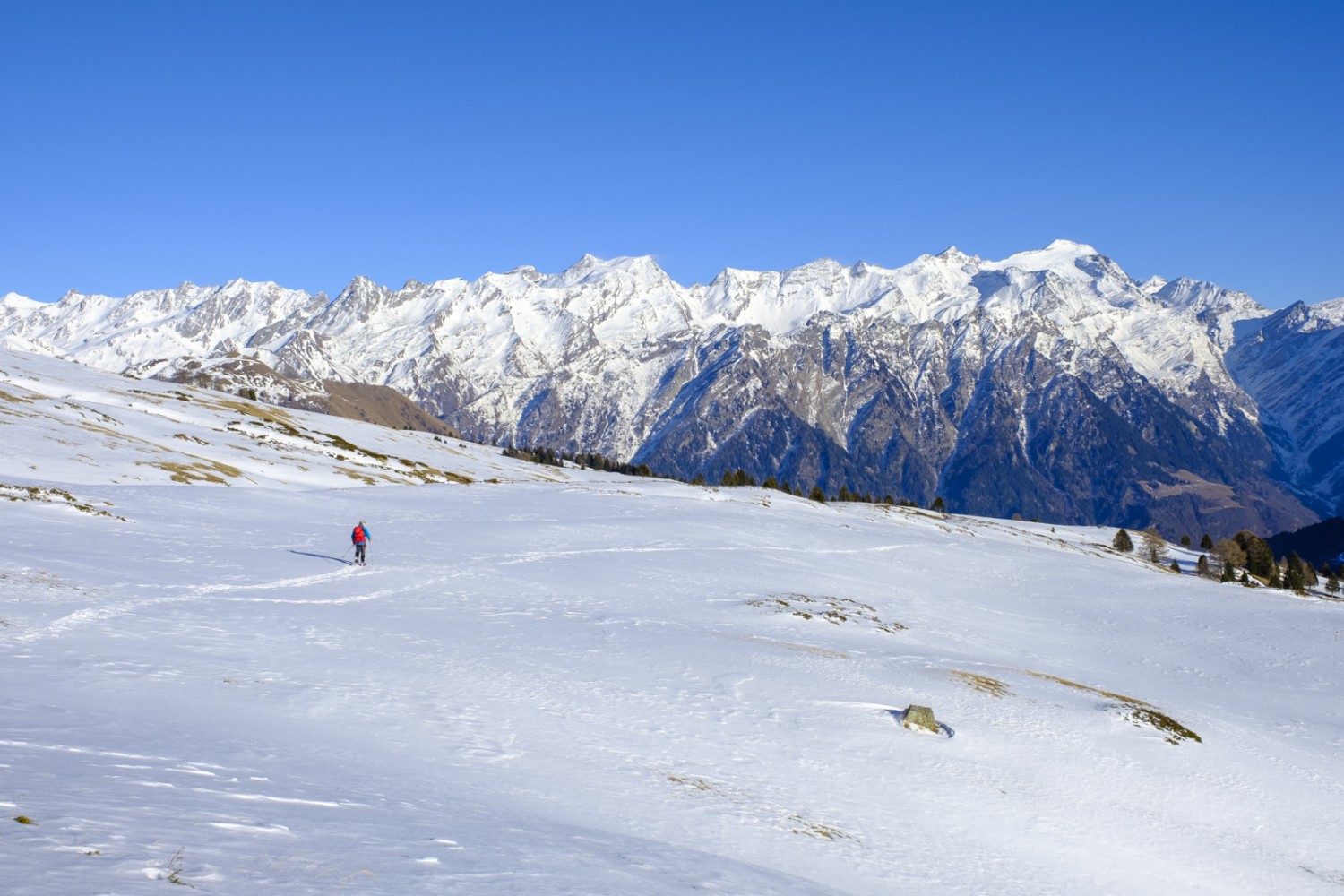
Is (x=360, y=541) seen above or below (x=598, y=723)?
above

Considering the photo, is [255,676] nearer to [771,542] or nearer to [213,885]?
[213,885]

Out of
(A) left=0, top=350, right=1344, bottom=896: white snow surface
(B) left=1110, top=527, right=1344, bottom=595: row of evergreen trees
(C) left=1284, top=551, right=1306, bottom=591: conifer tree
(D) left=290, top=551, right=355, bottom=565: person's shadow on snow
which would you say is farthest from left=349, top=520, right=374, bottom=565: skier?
(C) left=1284, top=551, right=1306, bottom=591: conifer tree

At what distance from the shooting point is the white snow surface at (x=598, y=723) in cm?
1345

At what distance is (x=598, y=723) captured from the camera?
77.6ft

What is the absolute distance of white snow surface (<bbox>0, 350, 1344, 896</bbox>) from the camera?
13.5 m

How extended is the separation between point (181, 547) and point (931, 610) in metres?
36.6

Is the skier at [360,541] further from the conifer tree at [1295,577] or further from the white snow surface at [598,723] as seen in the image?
the conifer tree at [1295,577]

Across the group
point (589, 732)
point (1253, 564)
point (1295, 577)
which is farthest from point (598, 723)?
point (1253, 564)

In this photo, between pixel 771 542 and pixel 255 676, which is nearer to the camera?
pixel 255 676

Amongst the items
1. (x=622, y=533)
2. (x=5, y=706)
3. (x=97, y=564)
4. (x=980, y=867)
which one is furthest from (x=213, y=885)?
(x=622, y=533)

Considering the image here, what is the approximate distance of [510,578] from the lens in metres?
43.6

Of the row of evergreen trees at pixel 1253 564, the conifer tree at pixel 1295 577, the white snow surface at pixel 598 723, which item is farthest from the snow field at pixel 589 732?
the row of evergreen trees at pixel 1253 564

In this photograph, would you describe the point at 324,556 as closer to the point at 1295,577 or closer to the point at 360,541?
the point at 360,541

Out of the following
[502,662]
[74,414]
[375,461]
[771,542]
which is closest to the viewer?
[502,662]
